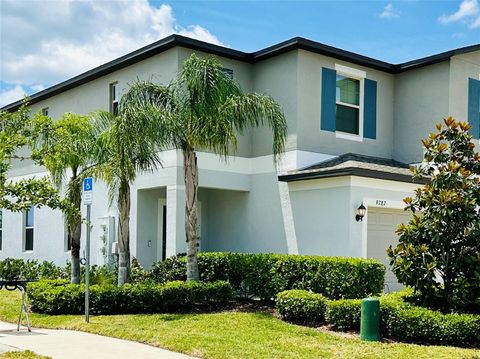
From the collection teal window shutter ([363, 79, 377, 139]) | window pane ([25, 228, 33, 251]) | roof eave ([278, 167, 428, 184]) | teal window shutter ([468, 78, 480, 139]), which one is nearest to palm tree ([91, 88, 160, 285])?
roof eave ([278, 167, 428, 184])

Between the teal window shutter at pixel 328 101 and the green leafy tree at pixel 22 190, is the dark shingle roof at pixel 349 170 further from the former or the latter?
the green leafy tree at pixel 22 190

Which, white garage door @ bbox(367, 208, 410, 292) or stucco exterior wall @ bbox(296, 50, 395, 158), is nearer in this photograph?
white garage door @ bbox(367, 208, 410, 292)

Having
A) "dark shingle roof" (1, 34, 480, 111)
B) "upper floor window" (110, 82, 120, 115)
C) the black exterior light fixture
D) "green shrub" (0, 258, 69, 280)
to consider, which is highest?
"dark shingle roof" (1, 34, 480, 111)

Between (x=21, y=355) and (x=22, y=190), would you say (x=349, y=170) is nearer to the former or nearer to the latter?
(x=22, y=190)

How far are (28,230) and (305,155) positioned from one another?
11910 millimetres

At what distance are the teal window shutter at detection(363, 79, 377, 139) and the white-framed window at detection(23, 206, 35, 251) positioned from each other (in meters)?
12.5

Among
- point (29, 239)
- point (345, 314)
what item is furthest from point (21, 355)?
point (29, 239)

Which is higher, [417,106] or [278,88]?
[278,88]

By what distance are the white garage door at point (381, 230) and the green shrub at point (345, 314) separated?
15.6 ft

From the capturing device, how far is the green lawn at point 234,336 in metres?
9.54

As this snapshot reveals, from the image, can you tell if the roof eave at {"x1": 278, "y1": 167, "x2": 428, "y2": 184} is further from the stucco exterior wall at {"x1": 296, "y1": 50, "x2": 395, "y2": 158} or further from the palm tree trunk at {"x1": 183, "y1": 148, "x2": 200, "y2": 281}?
the palm tree trunk at {"x1": 183, "y1": 148, "x2": 200, "y2": 281}

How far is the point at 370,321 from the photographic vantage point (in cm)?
1073

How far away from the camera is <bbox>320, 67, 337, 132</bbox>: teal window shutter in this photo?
1772 cm

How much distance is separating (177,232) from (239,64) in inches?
207
